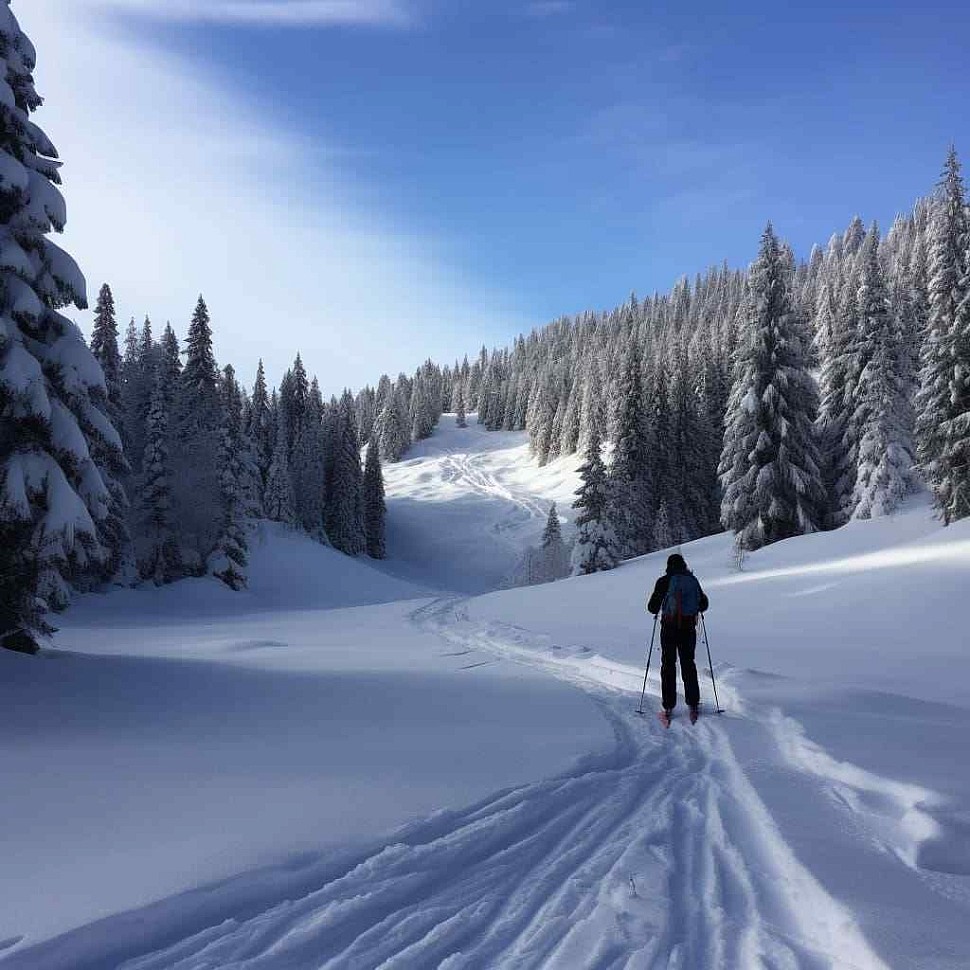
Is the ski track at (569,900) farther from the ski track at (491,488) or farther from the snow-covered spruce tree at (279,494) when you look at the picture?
the ski track at (491,488)

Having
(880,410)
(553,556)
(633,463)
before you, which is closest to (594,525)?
(633,463)

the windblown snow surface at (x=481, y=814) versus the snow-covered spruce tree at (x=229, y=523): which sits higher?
the snow-covered spruce tree at (x=229, y=523)

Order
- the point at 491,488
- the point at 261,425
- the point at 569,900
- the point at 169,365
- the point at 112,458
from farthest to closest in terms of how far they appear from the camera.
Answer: the point at 491,488, the point at 261,425, the point at 169,365, the point at 112,458, the point at 569,900

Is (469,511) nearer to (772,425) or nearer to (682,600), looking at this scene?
(772,425)

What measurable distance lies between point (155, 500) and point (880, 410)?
37.5m

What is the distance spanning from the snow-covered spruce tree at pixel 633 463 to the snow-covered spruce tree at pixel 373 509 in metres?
34.3

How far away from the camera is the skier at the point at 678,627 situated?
8203 millimetres

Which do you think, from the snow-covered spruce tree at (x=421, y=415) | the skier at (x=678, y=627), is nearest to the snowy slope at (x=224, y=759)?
the skier at (x=678, y=627)

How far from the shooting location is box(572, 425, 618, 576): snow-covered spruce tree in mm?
38094

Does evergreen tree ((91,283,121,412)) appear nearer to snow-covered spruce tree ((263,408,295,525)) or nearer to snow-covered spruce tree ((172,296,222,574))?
snow-covered spruce tree ((172,296,222,574))

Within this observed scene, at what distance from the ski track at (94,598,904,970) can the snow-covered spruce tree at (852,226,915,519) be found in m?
28.6

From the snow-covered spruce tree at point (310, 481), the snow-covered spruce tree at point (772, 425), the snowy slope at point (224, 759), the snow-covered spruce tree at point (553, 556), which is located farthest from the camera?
the snow-covered spruce tree at point (310, 481)

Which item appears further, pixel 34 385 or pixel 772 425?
pixel 772 425

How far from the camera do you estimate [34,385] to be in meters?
9.18
